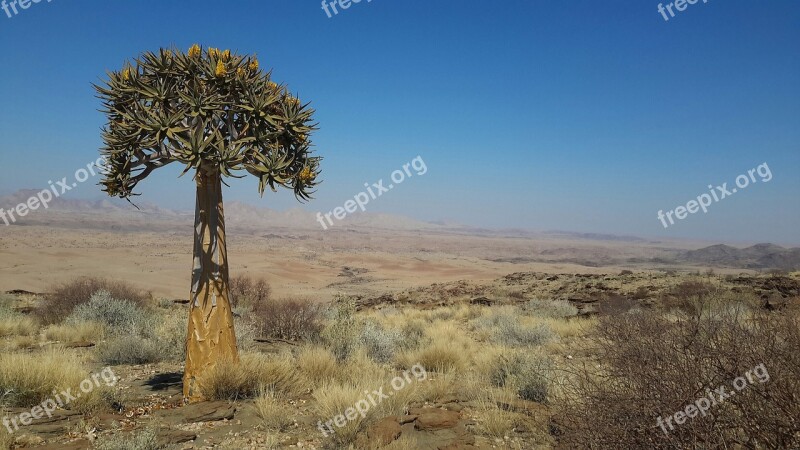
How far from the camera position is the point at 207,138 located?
5.17m

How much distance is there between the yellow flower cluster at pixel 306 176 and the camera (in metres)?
5.70

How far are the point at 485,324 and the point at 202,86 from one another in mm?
9978

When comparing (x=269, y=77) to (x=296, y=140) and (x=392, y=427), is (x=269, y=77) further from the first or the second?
(x=392, y=427)

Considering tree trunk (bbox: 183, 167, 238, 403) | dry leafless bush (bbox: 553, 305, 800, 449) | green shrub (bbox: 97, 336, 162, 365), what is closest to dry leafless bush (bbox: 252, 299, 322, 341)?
green shrub (bbox: 97, 336, 162, 365)

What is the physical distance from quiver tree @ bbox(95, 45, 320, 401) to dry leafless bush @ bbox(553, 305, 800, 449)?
4182 mm

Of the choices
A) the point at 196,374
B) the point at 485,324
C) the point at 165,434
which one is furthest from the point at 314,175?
the point at 485,324

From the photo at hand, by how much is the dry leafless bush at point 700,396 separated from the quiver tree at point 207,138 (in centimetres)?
418

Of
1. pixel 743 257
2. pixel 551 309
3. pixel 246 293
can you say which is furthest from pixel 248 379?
pixel 743 257

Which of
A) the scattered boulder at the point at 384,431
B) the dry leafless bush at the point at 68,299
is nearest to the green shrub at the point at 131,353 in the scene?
the scattered boulder at the point at 384,431

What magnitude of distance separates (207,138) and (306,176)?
49.4 inches

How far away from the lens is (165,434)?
4.66 meters

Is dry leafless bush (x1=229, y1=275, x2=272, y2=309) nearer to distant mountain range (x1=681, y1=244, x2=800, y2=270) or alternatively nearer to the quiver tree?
the quiver tree

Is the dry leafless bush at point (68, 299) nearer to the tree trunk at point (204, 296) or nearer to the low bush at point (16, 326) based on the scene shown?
the low bush at point (16, 326)

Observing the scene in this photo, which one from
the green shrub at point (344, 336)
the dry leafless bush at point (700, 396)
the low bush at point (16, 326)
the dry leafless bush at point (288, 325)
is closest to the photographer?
the dry leafless bush at point (700, 396)
